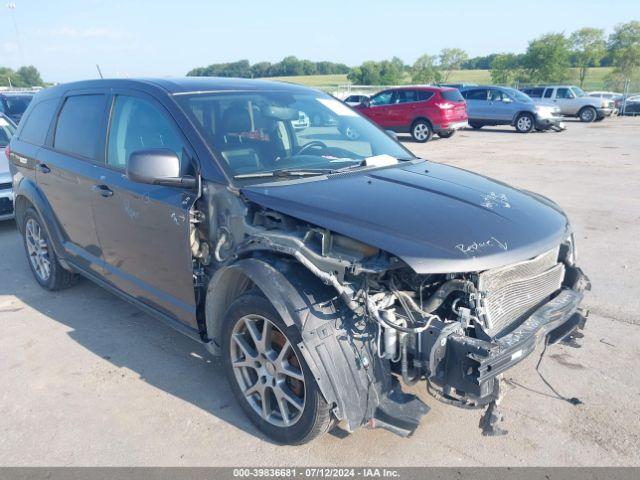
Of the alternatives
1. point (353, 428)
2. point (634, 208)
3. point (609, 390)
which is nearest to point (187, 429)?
point (353, 428)

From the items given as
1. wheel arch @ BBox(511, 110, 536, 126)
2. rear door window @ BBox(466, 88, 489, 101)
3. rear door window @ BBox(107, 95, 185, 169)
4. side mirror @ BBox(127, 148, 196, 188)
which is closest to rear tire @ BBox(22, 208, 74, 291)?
rear door window @ BBox(107, 95, 185, 169)

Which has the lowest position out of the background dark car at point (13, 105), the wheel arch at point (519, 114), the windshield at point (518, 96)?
the wheel arch at point (519, 114)

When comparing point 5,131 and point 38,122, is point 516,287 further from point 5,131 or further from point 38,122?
point 5,131

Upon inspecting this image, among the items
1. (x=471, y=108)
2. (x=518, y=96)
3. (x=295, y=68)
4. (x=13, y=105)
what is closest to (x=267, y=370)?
(x=13, y=105)

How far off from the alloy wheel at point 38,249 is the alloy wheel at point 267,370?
2934 mm

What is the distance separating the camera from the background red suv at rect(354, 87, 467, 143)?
18.6 metres

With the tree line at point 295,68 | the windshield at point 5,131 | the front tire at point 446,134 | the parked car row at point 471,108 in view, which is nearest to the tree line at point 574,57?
the parked car row at point 471,108

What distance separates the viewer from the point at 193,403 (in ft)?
11.2

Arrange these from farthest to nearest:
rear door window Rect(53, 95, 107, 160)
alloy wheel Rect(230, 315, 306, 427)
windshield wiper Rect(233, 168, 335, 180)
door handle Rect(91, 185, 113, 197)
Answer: rear door window Rect(53, 95, 107, 160), door handle Rect(91, 185, 113, 197), windshield wiper Rect(233, 168, 335, 180), alloy wheel Rect(230, 315, 306, 427)

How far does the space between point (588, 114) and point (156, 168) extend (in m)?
28.7

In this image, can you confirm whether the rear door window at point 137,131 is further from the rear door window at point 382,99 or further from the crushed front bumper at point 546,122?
the crushed front bumper at point 546,122

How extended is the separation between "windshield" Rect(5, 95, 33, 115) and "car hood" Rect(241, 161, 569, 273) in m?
14.7

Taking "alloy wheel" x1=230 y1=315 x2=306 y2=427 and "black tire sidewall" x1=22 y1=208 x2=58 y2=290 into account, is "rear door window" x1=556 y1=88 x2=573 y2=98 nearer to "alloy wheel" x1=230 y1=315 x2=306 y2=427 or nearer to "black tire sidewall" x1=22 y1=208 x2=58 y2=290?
"black tire sidewall" x1=22 y1=208 x2=58 y2=290

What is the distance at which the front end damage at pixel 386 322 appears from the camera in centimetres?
252
